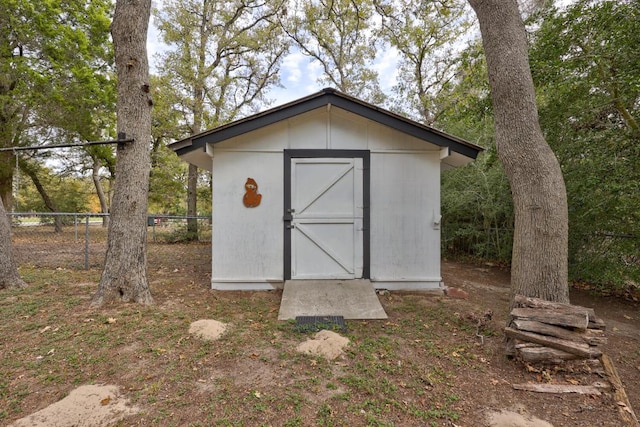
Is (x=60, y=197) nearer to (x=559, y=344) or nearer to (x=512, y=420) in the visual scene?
(x=512, y=420)

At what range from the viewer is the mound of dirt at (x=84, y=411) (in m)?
1.85

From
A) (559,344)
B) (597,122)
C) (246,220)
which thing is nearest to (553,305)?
(559,344)

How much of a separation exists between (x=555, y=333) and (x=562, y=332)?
0.07 metres

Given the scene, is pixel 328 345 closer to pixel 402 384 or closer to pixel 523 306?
pixel 402 384

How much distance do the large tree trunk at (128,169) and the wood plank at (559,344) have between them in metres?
4.35

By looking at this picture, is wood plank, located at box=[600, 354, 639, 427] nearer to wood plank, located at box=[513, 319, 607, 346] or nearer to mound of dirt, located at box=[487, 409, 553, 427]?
wood plank, located at box=[513, 319, 607, 346]

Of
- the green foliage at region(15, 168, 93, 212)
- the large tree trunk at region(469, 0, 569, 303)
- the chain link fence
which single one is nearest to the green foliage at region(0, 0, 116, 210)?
the chain link fence

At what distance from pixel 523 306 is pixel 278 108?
161 inches

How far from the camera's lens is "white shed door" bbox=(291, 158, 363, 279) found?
4836 mm

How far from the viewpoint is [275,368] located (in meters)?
2.51

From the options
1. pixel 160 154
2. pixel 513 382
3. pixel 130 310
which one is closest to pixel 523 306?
pixel 513 382

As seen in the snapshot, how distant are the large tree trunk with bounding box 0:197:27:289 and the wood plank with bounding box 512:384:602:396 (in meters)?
6.79

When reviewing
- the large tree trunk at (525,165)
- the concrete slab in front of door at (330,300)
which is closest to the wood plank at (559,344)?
the large tree trunk at (525,165)

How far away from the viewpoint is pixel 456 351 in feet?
9.53
